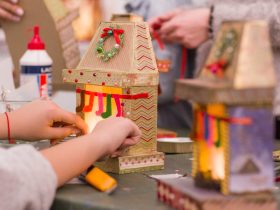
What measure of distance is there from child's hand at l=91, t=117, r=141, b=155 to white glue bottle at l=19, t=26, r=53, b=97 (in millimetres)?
526

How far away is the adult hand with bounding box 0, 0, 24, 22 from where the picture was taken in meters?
2.02

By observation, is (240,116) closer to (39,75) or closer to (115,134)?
(115,134)

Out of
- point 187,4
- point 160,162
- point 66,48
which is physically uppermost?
point 187,4

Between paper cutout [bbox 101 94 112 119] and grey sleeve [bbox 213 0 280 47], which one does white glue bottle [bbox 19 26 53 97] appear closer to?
paper cutout [bbox 101 94 112 119]

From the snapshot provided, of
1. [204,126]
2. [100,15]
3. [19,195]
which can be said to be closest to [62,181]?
[19,195]

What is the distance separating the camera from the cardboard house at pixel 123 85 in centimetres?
125

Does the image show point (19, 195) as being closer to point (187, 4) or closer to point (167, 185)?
point (167, 185)

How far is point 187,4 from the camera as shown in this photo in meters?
2.29

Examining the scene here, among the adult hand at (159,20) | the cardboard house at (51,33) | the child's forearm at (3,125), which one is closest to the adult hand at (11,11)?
the cardboard house at (51,33)

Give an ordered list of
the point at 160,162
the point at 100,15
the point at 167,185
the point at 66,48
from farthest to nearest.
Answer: the point at 100,15 → the point at 66,48 → the point at 160,162 → the point at 167,185

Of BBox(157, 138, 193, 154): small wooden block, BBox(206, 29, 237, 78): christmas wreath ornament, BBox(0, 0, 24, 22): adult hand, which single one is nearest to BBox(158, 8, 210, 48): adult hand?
BBox(0, 0, 24, 22): adult hand

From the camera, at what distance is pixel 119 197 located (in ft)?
3.51

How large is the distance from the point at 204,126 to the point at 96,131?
251 millimetres

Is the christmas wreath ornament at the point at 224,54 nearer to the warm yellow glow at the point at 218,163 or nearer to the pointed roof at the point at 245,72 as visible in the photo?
the pointed roof at the point at 245,72
